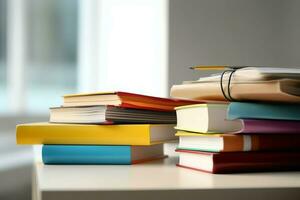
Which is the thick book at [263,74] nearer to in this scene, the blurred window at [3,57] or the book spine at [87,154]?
the book spine at [87,154]

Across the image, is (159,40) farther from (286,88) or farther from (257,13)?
(286,88)

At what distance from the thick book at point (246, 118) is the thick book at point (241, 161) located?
4cm

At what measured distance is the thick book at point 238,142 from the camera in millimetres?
683

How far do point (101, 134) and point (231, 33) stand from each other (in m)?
0.88

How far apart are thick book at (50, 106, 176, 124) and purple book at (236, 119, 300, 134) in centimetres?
23

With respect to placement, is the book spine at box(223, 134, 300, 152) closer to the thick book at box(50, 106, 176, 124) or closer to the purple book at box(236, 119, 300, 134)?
the purple book at box(236, 119, 300, 134)

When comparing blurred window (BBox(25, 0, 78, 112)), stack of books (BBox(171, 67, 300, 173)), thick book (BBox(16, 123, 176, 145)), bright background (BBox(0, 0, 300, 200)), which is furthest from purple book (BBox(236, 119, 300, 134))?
blurred window (BBox(25, 0, 78, 112))

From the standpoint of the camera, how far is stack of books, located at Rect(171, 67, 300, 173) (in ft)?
2.19

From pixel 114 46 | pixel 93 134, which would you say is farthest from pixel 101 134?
pixel 114 46

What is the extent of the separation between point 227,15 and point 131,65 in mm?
389

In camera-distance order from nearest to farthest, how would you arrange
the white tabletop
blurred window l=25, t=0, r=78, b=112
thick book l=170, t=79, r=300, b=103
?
the white tabletop → thick book l=170, t=79, r=300, b=103 → blurred window l=25, t=0, r=78, b=112

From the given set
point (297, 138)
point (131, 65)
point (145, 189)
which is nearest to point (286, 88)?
point (297, 138)

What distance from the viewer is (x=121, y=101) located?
82 centimetres

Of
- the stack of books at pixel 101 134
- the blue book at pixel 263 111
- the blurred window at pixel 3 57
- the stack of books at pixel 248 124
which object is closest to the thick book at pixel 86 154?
the stack of books at pixel 101 134
